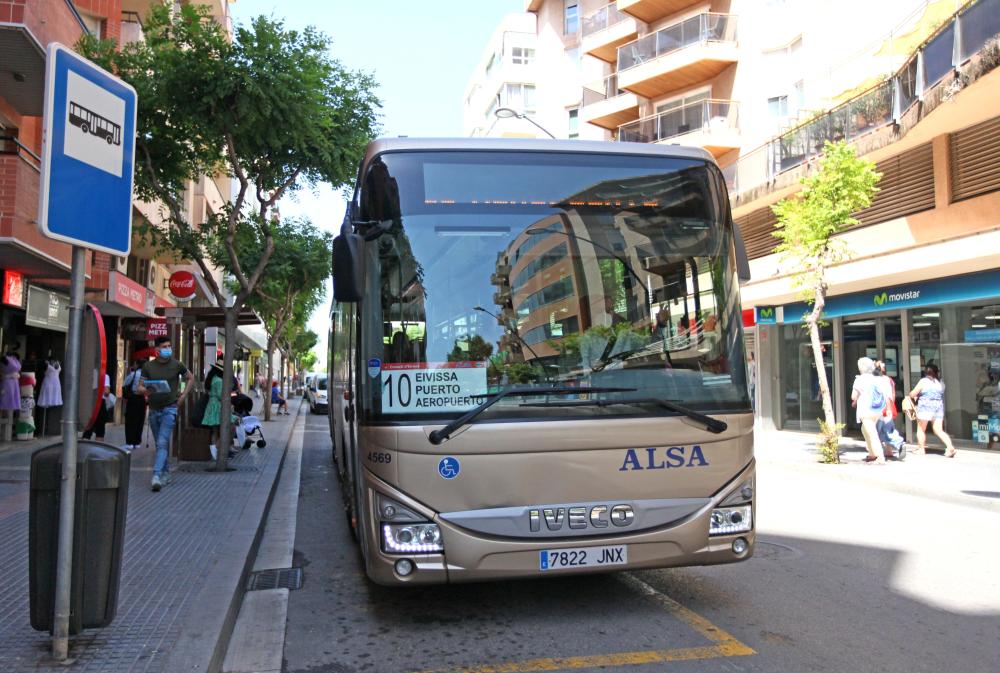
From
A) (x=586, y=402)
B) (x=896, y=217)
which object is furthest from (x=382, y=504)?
(x=896, y=217)

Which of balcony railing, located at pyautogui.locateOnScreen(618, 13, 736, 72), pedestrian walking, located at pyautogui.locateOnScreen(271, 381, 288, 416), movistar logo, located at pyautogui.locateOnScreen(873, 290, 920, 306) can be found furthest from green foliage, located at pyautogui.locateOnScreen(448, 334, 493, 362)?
pedestrian walking, located at pyautogui.locateOnScreen(271, 381, 288, 416)

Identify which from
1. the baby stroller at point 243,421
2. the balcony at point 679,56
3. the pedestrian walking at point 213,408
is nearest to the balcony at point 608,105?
the balcony at point 679,56

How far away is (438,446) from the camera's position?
4.51 metres

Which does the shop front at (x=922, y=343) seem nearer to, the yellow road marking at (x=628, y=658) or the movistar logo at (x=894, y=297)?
the movistar logo at (x=894, y=297)

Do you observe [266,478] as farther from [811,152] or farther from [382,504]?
[811,152]

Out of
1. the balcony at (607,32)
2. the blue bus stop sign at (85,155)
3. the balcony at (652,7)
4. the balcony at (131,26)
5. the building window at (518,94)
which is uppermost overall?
the building window at (518,94)

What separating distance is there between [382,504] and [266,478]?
23.4 ft

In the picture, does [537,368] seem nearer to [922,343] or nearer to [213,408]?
[213,408]

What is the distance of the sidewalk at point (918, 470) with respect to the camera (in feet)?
33.5

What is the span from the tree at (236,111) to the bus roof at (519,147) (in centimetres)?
709

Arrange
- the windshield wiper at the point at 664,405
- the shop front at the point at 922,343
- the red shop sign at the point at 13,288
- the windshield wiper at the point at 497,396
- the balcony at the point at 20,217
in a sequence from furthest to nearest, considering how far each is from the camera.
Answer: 1. the shop front at the point at 922,343
2. the red shop sign at the point at 13,288
3. the balcony at the point at 20,217
4. the windshield wiper at the point at 664,405
5. the windshield wiper at the point at 497,396

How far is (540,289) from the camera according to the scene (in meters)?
4.81

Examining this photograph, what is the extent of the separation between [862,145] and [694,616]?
48.8 feet

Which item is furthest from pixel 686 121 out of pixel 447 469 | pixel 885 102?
pixel 447 469
